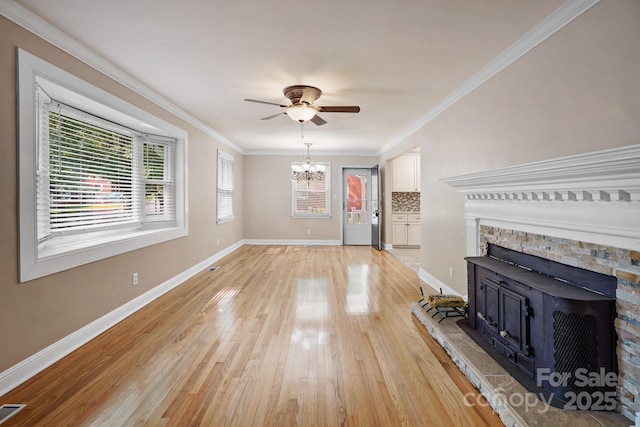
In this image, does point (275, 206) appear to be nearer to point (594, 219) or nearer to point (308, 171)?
point (308, 171)

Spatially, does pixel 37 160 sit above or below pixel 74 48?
below

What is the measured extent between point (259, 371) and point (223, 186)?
528 centimetres

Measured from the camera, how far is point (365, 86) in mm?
3648

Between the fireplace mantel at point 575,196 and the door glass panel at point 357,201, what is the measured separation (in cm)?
590

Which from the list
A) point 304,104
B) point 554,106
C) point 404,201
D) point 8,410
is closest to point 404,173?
point 404,201

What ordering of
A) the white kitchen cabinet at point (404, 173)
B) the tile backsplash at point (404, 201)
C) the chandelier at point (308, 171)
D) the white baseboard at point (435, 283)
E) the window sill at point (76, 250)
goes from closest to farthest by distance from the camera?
1. the window sill at point (76, 250)
2. the white baseboard at point (435, 283)
3. the chandelier at point (308, 171)
4. the white kitchen cabinet at point (404, 173)
5. the tile backsplash at point (404, 201)

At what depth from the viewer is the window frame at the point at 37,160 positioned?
223 centimetres

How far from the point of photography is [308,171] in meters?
7.43

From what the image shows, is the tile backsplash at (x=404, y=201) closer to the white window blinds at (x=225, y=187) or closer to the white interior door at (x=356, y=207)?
the white interior door at (x=356, y=207)

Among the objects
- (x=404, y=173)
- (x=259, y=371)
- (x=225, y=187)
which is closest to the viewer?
(x=259, y=371)

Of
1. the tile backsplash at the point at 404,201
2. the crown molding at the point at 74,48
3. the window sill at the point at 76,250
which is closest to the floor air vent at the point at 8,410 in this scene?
the window sill at the point at 76,250

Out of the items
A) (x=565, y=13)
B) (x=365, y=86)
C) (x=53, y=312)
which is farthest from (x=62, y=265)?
(x=565, y=13)

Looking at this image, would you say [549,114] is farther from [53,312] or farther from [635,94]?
[53,312]

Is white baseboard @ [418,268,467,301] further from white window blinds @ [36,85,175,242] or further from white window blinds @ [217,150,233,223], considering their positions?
white window blinds @ [217,150,233,223]
